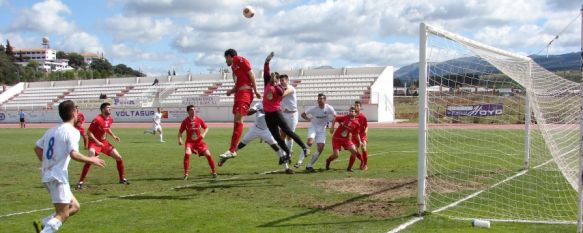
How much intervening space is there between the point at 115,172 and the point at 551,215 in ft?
34.5

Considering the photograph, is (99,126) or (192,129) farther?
(192,129)

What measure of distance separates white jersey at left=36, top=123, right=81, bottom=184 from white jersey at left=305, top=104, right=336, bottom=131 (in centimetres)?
875

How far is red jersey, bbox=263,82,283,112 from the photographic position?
448 inches

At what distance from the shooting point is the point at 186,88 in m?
64.4

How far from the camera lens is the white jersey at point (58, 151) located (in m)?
6.17

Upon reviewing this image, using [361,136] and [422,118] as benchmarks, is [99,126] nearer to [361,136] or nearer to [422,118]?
[361,136]

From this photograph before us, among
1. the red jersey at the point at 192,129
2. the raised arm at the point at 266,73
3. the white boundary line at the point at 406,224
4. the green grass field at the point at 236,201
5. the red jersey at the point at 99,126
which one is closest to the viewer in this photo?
the white boundary line at the point at 406,224

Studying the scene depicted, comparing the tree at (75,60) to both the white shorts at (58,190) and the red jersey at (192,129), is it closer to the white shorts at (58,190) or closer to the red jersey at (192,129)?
the red jersey at (192,129)

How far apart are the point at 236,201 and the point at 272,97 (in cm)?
263

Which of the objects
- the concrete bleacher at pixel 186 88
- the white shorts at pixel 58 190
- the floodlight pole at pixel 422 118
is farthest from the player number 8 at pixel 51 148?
the concrete bleacher at pixel 186 88

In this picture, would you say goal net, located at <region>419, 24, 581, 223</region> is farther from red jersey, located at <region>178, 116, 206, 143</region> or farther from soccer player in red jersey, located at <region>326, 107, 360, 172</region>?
red jersey, located at <region>178, 116, 206, 143</region>

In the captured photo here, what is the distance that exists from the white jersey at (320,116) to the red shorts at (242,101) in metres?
3.46

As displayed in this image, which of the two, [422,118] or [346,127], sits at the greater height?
[422,118]

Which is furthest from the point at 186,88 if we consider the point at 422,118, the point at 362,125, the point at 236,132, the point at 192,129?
the point at 422,118
